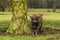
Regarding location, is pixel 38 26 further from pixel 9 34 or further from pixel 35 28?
pixel 9 34

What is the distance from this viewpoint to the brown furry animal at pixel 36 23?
1159 cm

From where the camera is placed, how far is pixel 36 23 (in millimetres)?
11734

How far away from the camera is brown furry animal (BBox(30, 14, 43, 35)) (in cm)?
1159

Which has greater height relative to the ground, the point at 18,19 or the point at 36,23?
the point at 18,19

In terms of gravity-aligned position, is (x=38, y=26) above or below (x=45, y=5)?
above

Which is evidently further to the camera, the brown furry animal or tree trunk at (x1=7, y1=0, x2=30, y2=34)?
tree trunk at (x1=7, y1=0, x2=30, y2=34)

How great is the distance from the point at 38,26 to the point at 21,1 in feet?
4.19

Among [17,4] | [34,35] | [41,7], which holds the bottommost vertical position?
[41,7]

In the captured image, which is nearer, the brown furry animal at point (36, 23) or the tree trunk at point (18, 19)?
the brown furry animal at point (36, 23)

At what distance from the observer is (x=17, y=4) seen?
11844mm

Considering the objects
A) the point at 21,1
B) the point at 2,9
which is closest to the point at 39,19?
the point at 21,1

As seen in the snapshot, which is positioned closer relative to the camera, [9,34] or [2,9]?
[9,34]

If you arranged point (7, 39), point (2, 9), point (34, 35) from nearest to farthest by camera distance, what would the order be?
point (7, 39), point (34, 35), point (2, 9)

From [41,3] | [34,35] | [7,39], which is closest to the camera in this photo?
[7,39]
